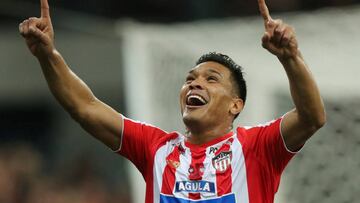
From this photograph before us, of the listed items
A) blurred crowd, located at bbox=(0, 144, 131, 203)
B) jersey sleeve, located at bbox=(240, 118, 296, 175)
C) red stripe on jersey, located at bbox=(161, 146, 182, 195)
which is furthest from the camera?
blurred crowd, located at bbox=(0, 144, 131, 203)

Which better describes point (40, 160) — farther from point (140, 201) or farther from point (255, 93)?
point (255, 93)

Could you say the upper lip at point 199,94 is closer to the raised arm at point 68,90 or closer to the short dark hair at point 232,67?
the short dark hair at point 232,67

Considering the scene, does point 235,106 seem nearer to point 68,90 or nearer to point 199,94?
point 199,94

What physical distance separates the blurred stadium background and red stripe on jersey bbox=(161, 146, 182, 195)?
1.63 meters

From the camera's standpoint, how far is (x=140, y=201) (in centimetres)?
712

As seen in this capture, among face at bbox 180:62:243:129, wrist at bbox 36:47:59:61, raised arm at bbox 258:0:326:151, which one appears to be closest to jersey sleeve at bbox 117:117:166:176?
face at bbox 180:62:243:129

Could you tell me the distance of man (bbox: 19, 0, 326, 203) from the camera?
412 cm

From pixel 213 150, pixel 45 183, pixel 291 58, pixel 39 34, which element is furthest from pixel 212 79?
pixel 45 183

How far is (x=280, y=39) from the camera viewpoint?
4.03 metres

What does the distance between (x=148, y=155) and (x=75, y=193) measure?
4.01 m

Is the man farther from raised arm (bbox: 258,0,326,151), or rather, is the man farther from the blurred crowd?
the blurred crowd

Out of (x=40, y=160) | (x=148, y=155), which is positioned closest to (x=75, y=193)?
(x=40, y=160)

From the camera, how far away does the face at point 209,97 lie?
15.1 ft

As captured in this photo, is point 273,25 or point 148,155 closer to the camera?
point 273,25
